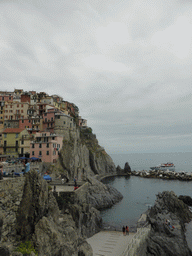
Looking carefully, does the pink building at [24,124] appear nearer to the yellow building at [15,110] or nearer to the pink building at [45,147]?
the yellow building at [15,110]

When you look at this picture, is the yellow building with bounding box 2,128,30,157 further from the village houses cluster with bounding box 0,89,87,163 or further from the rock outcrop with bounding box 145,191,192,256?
the rock outcrop with bounding box 145,191,192,256

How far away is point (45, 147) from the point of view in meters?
55.5

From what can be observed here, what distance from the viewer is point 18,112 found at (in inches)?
2825

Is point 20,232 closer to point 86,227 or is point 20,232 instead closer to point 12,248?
point 12,248

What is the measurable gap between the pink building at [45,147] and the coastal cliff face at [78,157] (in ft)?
10.1

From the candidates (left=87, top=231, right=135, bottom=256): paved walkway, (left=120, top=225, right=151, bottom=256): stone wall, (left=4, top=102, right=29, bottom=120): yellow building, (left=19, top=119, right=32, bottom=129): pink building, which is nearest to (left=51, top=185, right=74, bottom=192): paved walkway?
(left=87, top=231, right=135, bottom=256): paved walkway

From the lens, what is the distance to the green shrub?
14091mm

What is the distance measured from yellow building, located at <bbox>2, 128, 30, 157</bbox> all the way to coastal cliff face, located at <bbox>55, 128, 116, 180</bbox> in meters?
12.7

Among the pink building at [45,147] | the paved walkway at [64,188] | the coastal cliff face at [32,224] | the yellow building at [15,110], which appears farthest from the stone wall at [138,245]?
the yellow building at [15,110]

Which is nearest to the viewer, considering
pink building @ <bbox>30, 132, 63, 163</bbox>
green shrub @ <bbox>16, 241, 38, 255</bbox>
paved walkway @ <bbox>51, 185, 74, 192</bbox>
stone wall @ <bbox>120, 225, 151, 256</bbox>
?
green shrub @ <bbox>16, 241, 38, 255</bbox>

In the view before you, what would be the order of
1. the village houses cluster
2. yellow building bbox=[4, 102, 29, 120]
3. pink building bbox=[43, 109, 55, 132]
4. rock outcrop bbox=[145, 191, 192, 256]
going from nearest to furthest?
rock outcrop bbox=[145, 191, 192, 256] < the village houses cluster < pink building bbox=[43, 109, 55, 132] < yellow building bbox=[4, 102, 29, 120]

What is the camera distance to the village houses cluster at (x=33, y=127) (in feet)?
185

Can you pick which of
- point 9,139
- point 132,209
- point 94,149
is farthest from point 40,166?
point 94,149

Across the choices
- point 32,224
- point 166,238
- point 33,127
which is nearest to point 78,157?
point 33,127
